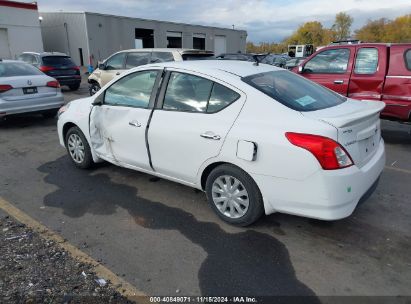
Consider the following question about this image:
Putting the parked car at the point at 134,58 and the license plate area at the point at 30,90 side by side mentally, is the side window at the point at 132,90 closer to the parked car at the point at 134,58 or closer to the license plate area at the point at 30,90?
the license plate area at the point at 30,90

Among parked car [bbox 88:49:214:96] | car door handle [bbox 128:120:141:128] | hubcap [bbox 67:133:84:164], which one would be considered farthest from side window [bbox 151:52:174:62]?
car door handle [bbox 128:120:141:128]

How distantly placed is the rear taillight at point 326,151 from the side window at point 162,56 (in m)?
7.12

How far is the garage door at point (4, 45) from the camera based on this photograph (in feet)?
86.4

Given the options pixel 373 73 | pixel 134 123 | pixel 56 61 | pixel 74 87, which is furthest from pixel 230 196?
pixel 74 87

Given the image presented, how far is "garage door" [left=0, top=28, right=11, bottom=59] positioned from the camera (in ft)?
86.4

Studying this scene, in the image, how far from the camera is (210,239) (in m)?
3.48

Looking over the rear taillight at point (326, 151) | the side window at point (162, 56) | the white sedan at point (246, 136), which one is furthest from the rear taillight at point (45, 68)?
the rear taillight at point (326, 151)

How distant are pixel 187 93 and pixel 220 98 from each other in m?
0.45

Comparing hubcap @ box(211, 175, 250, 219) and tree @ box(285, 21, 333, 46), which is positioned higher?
tree @ box(285, 21, 333, 46)

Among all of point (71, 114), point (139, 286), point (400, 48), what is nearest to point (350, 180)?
point (139, 286)

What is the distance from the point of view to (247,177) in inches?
133

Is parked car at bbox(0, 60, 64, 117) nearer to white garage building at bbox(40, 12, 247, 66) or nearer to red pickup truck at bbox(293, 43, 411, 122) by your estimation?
red pickup truck at bbox(293, 43, 411, 122)

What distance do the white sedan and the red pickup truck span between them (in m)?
2.93

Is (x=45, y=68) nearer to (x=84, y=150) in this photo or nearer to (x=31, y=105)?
(x=31, y=105)
